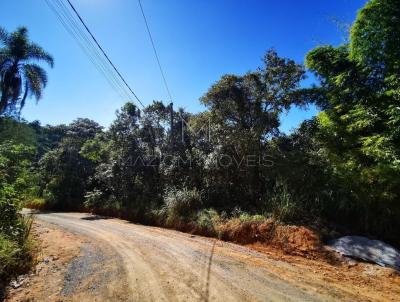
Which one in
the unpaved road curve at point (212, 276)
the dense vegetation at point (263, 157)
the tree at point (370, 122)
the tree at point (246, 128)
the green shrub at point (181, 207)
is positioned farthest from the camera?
the tree at point (246, 128)

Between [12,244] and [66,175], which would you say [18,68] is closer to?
[66,175]

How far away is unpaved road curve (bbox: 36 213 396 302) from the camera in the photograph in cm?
495

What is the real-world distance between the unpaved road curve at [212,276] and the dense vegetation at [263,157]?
291 centimetres

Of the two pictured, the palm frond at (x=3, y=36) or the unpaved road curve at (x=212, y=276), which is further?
the palm frond at (x=3, y=36)

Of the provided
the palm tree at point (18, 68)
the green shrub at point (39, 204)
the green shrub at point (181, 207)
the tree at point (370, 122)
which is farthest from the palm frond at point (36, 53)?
the tree at point (370, 122)

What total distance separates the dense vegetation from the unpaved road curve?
2913 millimetres

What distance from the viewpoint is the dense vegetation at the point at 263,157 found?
9195 millimetres

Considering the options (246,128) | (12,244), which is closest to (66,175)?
(246,128)

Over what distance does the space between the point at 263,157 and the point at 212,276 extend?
335 inches

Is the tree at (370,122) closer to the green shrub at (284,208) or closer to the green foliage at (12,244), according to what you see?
the green shrub at (284,208)

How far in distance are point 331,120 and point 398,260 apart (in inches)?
218

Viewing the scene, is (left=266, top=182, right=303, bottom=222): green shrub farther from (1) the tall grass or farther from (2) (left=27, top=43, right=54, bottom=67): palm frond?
(2) (left=27, top=43, right=54, bottom=67): palm frond

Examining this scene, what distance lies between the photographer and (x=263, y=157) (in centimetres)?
1345

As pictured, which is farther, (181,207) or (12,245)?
(181,207)
